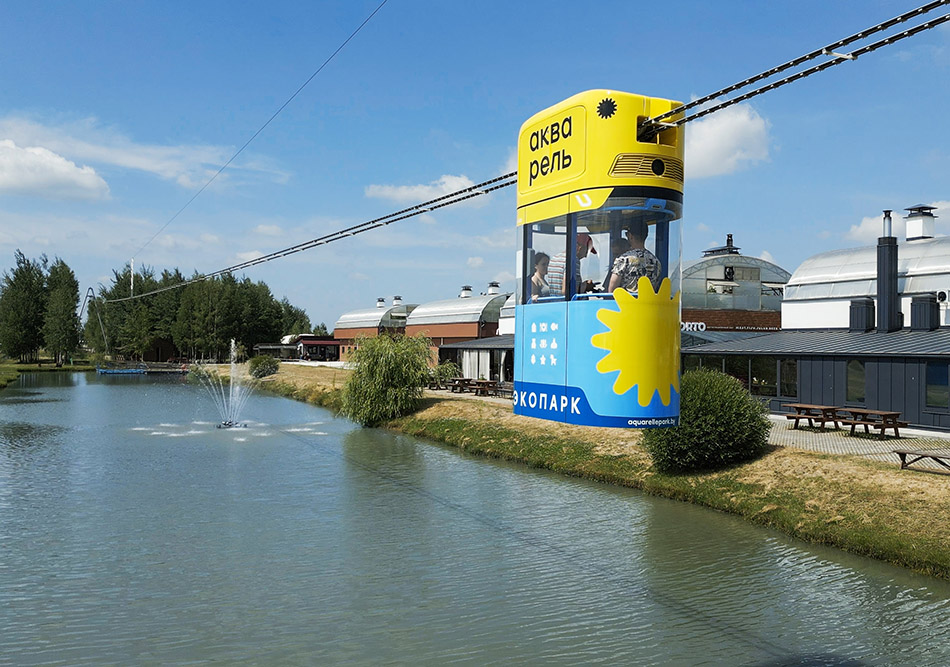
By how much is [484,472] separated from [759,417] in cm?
897

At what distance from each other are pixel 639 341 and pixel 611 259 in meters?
0.80

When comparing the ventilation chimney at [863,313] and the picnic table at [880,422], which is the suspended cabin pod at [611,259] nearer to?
the picnic table at [880,422]

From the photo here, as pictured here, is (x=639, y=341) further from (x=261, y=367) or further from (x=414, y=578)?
(x=261, y=367)

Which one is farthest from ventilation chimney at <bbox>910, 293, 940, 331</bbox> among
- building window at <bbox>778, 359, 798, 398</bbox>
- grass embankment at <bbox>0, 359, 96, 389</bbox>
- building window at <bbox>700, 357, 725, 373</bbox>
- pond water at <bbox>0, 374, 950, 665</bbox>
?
grass embankment at <bbox>0, 359, 96, 389</bbox>

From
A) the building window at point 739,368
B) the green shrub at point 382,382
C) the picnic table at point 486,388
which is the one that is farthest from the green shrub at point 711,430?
the picnic table at point 486,388

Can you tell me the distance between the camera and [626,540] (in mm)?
17703

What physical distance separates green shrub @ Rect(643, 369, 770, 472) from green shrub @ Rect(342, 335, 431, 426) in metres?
18.1

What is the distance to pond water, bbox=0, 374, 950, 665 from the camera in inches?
459

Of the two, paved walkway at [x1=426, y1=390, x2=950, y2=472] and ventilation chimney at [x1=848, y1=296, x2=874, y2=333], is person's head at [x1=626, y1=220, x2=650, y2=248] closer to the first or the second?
paved walkway at [x1=426, y1=390, x2=950, y2=472]

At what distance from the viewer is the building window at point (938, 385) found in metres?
26.0

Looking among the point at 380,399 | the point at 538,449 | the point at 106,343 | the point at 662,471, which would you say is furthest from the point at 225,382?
the point at 662,471

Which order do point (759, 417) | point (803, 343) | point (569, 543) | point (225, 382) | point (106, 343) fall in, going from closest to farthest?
point (569, 543), point (759, 417), point (803, 343), point (225, 382), point (106, 343)

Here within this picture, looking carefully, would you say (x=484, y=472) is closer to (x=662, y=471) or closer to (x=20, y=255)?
(x=662, y=471)

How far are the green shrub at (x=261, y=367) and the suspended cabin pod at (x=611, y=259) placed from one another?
7007 cm
